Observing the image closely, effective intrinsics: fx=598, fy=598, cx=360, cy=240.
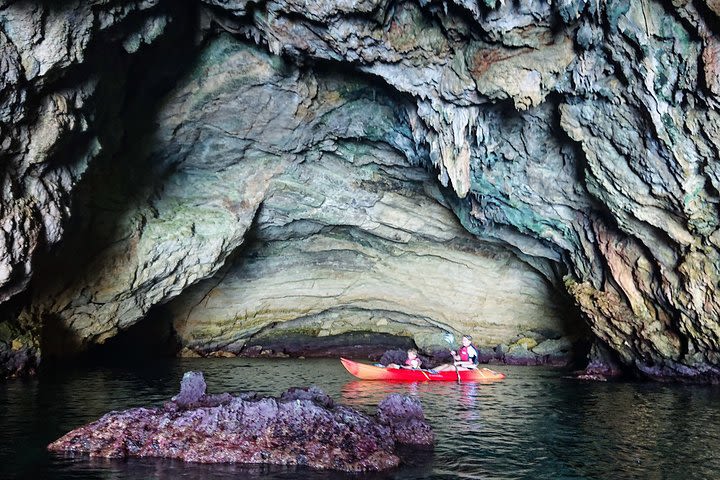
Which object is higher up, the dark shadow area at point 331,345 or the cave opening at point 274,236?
the cave opening at point 274,236

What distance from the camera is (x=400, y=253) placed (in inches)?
797

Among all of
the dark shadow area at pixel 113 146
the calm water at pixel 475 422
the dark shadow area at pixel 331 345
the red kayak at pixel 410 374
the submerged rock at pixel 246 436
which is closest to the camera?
the calm water at pixel 475 422

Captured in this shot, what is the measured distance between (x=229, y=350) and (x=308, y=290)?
3696mm

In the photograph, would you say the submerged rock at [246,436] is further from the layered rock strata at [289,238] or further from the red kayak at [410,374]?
the layered rock strata at [289,238]

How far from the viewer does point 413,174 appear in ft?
54.1

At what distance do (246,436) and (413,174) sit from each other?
10.6 m

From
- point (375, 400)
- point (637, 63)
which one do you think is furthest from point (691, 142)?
point (375, 400)

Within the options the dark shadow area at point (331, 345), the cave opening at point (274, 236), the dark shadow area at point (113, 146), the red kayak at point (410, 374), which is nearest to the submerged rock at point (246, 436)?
the dark shadow area at point (113, 146)

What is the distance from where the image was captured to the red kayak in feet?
48.5

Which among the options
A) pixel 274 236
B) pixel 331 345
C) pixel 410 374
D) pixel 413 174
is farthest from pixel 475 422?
pixel 331 345

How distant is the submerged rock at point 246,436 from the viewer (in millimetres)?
6898

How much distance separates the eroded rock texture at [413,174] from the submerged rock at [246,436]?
16.9 ft

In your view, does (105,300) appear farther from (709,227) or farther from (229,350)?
(709,227)

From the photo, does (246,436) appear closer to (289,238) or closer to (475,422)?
(475,422)
